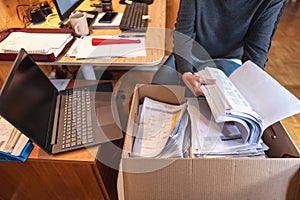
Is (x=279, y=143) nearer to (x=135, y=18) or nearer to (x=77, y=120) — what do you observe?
(x=77, y=120)

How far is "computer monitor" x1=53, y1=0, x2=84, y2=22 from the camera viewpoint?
1019 millimetres

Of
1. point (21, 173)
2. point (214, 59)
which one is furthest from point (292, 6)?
point (21, 173)

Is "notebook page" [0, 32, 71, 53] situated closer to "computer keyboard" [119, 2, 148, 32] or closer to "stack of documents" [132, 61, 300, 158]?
"computer keyboard" [119, 2, 148, 32]

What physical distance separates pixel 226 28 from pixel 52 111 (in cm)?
90

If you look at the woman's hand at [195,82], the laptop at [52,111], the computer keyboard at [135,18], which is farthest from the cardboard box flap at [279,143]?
the computer keyboard at [135,18]

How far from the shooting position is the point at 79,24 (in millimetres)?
1088

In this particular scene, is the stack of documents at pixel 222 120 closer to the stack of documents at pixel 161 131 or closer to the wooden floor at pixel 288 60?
the stack of documents at pixel 161 131

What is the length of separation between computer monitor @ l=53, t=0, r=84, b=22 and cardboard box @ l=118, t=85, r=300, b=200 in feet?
2.41

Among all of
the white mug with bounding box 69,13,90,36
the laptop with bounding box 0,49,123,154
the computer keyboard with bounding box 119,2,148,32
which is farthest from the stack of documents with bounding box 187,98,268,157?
the white mug with bounding box 69,13,90,36

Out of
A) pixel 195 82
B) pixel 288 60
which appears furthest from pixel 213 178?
pixel 288 60

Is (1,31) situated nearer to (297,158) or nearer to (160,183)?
(160,183)

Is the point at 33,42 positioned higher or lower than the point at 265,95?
higher

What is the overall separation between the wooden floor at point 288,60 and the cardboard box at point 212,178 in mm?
930

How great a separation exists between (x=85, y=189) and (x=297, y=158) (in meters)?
0.75
